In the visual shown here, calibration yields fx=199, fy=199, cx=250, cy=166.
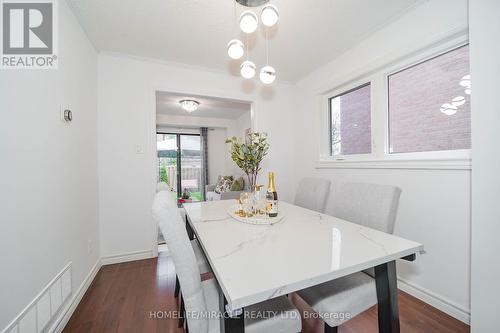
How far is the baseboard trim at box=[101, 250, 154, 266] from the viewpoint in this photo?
2.27 meters

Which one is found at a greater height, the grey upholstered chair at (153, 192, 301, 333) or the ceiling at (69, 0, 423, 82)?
the ceiling at (69, 0, 423, 82)

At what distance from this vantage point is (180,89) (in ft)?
8.61

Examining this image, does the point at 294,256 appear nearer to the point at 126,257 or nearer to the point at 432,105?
the point at 432,105

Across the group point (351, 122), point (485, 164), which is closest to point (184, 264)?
point (485, 164)

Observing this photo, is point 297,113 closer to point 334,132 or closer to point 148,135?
point 334,132

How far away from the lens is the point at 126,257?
2.34 metres

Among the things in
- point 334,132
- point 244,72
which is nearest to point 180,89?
point 244,72

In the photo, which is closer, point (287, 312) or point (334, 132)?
point (287, 312)

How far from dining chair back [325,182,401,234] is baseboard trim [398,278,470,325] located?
91 cm

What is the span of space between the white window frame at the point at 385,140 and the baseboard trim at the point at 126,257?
8.15ft

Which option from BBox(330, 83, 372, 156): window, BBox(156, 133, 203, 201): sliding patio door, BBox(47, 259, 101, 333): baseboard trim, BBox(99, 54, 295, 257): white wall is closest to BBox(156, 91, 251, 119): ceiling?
BBox(156, 133, 203, 201): sliding patio door

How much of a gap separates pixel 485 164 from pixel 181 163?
6.04 m

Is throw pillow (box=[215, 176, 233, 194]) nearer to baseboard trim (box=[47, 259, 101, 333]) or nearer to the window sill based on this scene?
the window sill

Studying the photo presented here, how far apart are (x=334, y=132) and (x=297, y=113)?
0.75 meters
